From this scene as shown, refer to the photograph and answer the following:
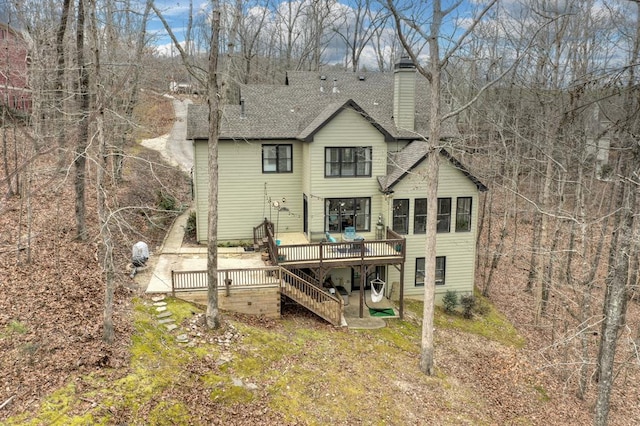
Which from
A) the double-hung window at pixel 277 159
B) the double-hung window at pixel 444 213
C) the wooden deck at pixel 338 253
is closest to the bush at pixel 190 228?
the double-hung window at pixel 277 159

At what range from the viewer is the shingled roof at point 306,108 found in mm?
20109

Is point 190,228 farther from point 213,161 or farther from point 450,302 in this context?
point 450,302

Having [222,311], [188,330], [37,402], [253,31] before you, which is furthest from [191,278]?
[253,31]

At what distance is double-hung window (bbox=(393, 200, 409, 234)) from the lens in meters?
19.8

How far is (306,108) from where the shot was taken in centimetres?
2231

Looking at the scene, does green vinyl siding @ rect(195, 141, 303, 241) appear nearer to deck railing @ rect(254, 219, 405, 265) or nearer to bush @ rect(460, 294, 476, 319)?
deck railing @ rect(254, 219, 405, 265)

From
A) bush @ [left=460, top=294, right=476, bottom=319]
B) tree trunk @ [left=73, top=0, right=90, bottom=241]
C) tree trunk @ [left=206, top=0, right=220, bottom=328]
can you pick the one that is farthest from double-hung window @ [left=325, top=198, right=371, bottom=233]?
tree trunk @ [left=73, top=0, right=90, bottom=241]

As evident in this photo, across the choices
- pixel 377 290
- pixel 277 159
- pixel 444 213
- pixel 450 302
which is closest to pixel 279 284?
pixel 377 290

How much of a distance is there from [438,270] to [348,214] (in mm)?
4720

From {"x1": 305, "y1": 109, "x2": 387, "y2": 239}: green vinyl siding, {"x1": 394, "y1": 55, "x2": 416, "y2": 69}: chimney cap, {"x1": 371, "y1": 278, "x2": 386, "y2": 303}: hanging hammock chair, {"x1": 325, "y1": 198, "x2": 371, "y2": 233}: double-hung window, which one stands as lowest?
{"x1": 371, "y1": 278, "x2": 386, "y2": 303}: hanging hammock chair

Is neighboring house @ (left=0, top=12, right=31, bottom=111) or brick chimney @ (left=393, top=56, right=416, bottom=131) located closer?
neighboring house @ (left=0, top=12, right=31, bottom=111)

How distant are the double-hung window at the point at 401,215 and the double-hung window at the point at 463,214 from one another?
7.47 feet

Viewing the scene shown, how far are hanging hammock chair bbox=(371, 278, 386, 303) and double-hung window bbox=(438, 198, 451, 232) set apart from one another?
12.1ft

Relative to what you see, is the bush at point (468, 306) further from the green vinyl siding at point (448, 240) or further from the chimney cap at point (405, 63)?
the chimney cap at point (405, 63)
